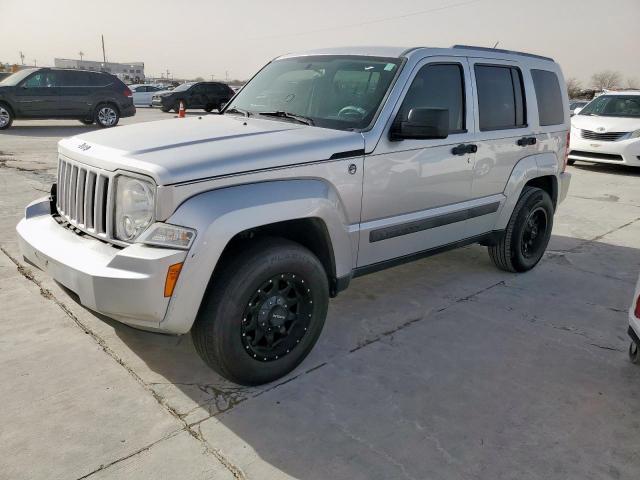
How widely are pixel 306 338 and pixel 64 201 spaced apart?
168cm

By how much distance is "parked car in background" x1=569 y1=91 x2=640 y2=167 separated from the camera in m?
10.9

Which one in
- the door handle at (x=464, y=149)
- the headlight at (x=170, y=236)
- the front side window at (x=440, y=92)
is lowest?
the headlight at (x=170, y=236)

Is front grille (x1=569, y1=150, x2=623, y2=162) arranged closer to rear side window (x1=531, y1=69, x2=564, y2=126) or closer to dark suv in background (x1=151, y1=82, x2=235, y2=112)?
rear side window (x1=531, y1=69, x2=564, y2=126)

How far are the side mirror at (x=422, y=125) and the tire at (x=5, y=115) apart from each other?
14.2 metres

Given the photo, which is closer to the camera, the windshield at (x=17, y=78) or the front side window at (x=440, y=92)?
the front side window at (x=440, y=92)

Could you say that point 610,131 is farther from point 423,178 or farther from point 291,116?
point 291,116

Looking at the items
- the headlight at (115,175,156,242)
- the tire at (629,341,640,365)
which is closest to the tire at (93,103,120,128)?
the headlight at (115,175,156,242)

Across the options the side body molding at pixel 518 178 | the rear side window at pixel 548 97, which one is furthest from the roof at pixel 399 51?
the side body molding at pixel 518 178

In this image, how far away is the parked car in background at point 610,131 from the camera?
1089cm

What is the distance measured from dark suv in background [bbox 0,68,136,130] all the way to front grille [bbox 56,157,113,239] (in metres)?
13.0

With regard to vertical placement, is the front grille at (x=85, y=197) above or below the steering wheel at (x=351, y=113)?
below

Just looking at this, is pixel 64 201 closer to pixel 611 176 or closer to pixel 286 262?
pixel 286 262

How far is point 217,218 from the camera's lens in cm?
255

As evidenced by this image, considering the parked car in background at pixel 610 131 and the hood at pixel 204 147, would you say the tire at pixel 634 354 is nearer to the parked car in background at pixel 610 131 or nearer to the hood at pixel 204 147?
the hood at pixel 204 147
